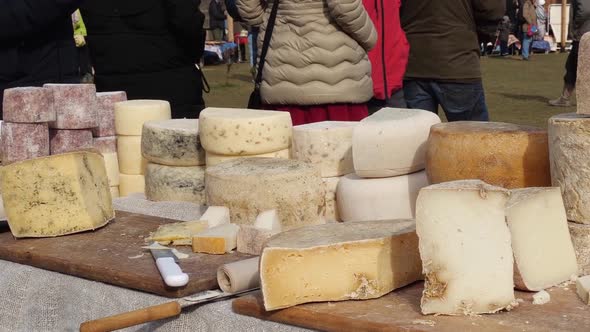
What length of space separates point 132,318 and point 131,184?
1528mm

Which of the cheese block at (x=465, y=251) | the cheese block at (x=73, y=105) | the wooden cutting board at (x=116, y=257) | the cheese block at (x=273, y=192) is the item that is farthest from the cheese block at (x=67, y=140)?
the cheese block at (x=465, y=251)

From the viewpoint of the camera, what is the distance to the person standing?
4.62 meters

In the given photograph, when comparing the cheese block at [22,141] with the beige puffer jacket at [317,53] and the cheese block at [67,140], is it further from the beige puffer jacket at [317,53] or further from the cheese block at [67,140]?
the beige puffer jacket at [317,53]

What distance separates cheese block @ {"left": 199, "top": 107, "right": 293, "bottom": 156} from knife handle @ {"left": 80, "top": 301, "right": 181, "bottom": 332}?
93cm

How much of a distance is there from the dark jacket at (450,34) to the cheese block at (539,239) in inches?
105

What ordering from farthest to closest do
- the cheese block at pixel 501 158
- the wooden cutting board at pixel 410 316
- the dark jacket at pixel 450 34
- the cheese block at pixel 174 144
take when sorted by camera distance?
the dark jacket at pixel 450 34
the cheese block at pixel 174 144
the cheese block at pixel 501 158
the wooden cutting board at pixel 410 316

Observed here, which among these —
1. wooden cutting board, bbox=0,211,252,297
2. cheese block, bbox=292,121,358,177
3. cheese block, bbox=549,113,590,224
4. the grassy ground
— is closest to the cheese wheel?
wooden cutting board, bbox=0,211,252,297

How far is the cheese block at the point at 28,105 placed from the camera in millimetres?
3100

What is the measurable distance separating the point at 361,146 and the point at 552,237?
659 millimetres

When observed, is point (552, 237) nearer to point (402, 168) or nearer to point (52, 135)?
point (402, 168)

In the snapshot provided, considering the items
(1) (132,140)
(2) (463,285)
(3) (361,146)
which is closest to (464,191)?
(2) (463,285)

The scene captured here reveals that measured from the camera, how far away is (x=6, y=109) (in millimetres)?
3158

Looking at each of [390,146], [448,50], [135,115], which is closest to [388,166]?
[390,146]

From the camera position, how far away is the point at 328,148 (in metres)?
2.75
